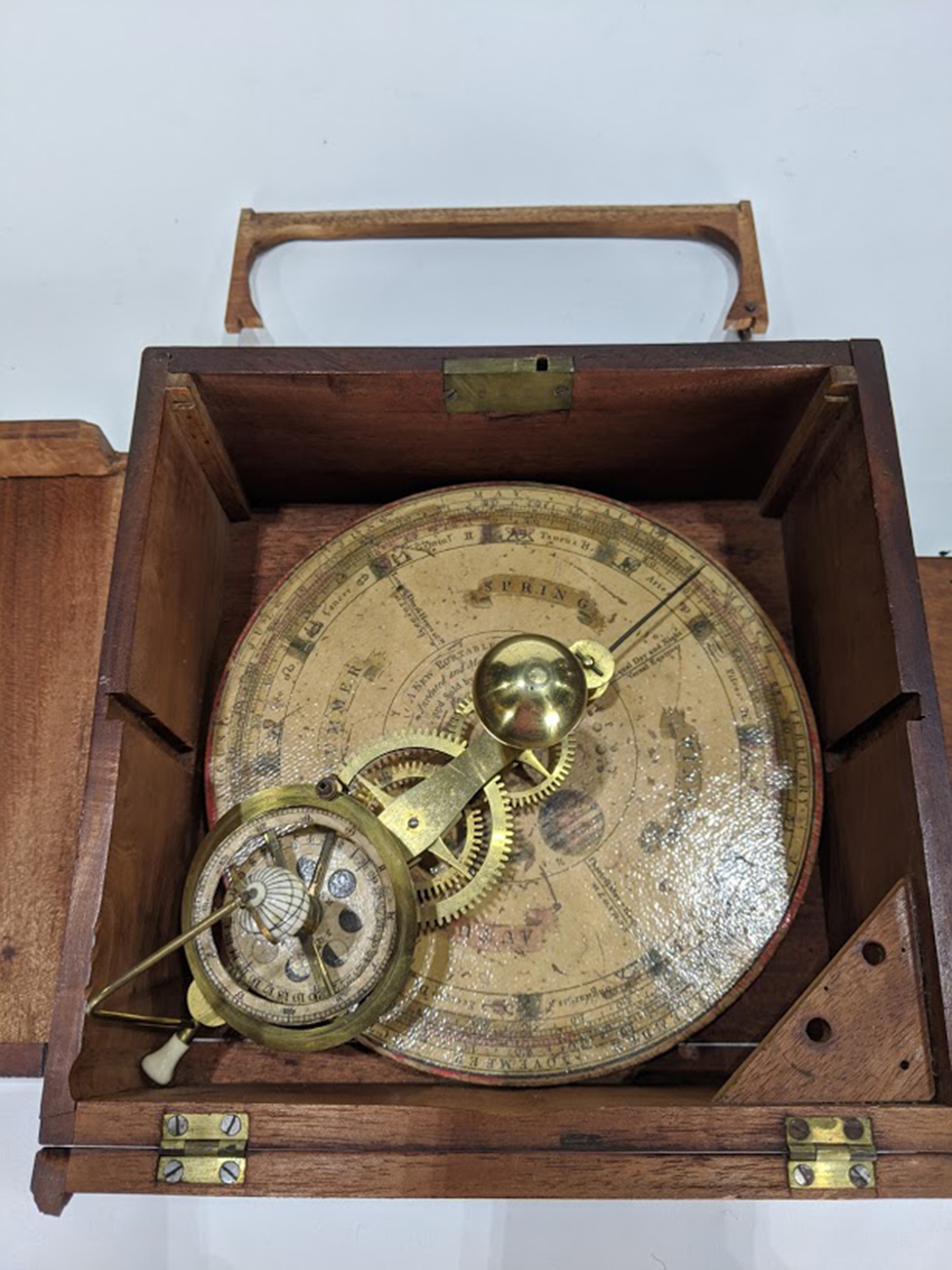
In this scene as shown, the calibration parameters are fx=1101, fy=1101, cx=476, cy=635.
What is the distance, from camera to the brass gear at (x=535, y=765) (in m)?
1.45

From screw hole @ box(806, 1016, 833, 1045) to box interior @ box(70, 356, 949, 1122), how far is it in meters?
0.19

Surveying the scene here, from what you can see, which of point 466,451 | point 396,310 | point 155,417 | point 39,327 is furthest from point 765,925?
point 39,327

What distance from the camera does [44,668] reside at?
1.65 metres

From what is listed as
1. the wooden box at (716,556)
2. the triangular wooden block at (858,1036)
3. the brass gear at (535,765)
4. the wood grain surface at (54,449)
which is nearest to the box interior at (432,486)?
the wooden box at (716,556)

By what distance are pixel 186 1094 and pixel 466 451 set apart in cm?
94

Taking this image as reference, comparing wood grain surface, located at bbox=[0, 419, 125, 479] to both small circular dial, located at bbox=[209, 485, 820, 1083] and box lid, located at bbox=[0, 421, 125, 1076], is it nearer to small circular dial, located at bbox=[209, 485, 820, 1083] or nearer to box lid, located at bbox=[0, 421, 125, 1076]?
box lid, located at bbox=[0, 421, 125, 1076]

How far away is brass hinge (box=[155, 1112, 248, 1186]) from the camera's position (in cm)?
113

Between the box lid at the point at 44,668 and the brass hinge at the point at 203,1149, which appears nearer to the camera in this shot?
the brass hinge at the point at 203,1149

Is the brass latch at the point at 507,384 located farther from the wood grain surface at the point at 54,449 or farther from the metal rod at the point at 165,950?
the metal rod at the point at 165,950

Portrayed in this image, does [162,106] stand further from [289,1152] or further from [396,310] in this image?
[289,1152]

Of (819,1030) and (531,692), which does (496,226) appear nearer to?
(531,692)

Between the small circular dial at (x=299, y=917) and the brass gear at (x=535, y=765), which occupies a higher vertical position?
the brass gear at (x=535, y=765)

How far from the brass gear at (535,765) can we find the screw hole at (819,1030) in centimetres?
43

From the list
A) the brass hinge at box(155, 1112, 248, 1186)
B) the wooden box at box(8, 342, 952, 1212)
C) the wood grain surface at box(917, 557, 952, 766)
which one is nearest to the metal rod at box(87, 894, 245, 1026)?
the wooden box at box(8, 342, 952, 1212)
